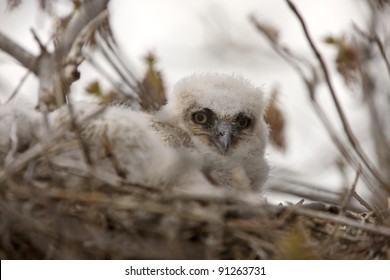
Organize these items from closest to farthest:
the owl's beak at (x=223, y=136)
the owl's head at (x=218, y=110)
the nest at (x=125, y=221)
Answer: the nest at (x=125, y=221) → the owl's beak at (x=223, y=136) → the owl's head at (x=218, y=110)

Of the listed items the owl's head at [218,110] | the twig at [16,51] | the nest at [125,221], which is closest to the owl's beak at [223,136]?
the owl's head at [218,110]

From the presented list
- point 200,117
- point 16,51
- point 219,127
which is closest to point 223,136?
point 219,127

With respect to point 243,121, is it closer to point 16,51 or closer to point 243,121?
point 243,121

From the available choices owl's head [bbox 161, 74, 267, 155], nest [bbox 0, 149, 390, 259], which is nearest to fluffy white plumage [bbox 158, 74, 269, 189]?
owl's head [bbox 161, 74, 267, 155]

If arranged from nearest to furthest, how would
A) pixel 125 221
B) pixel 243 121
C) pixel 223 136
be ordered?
pixel 125 221, pixel 223 136, pixel 243 121

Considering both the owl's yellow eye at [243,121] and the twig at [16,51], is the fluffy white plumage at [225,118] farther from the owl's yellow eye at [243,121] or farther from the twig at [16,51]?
the twig at [16,51]

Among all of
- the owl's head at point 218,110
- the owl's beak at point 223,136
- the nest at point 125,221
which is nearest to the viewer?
the nest at point 125,221
